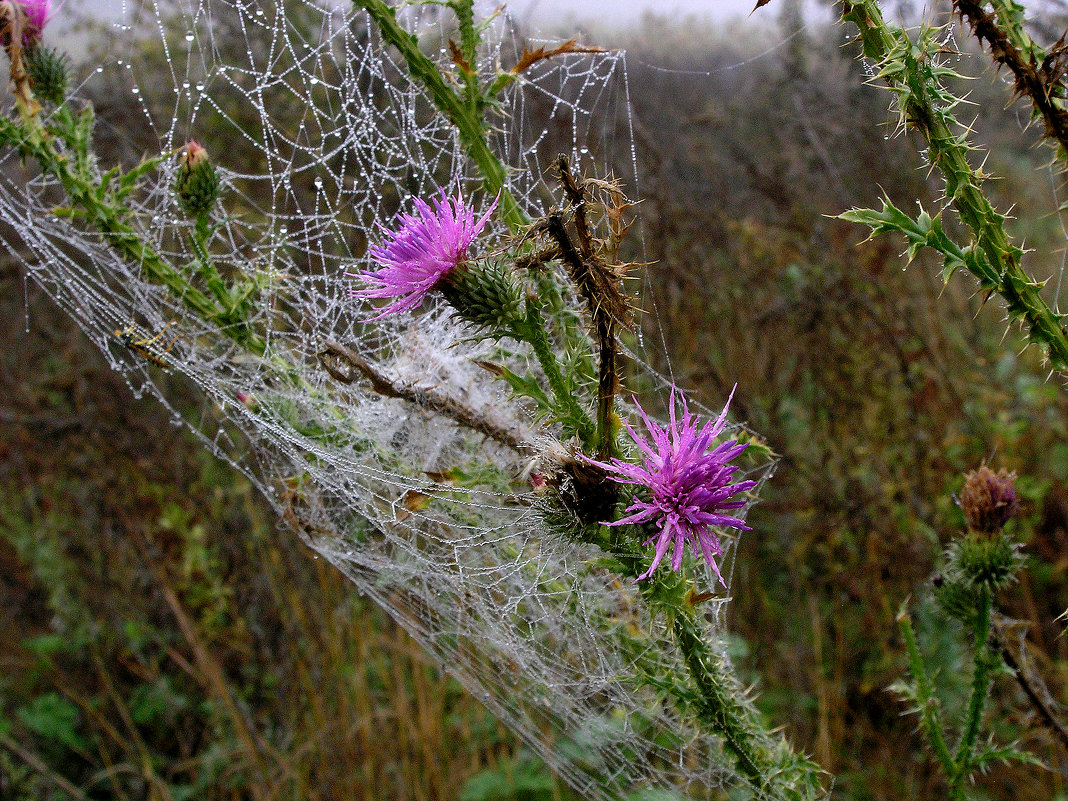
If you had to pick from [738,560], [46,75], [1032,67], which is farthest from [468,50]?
[738,560]

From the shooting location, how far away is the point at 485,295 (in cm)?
129

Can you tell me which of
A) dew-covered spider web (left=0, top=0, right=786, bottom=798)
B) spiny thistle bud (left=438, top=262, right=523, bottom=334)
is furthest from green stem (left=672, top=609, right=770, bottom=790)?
spiny thistle bud (left=438, top=262, right=523, bottom=334)

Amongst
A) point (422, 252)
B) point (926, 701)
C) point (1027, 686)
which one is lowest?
point (1027, 686)

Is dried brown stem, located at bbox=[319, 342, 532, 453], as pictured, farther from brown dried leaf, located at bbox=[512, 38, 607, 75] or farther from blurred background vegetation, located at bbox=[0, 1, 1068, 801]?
blurred background vegetation, located at bbox=[0, 1, 1068, 801]

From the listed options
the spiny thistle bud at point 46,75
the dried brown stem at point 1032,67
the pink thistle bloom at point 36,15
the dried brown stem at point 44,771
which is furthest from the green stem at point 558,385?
the dried brown stem at point 44,771

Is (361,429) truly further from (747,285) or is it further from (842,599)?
(747,285)

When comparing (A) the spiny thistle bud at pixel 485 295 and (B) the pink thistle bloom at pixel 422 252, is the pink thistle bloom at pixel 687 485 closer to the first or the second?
(A) the spiny thistle bud at pixel 485 295

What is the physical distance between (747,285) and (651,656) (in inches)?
145

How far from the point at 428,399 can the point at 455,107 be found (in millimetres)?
622

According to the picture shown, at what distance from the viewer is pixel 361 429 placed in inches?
81.2

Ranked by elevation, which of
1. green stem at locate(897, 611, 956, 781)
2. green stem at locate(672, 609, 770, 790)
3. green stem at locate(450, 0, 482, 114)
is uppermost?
green stem at locate(450, 0, 482, 114)

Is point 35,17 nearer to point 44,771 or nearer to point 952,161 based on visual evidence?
point 952,161

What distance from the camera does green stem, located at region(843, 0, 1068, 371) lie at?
1091 mm

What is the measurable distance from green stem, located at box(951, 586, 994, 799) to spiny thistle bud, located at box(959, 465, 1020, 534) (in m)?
0.16
